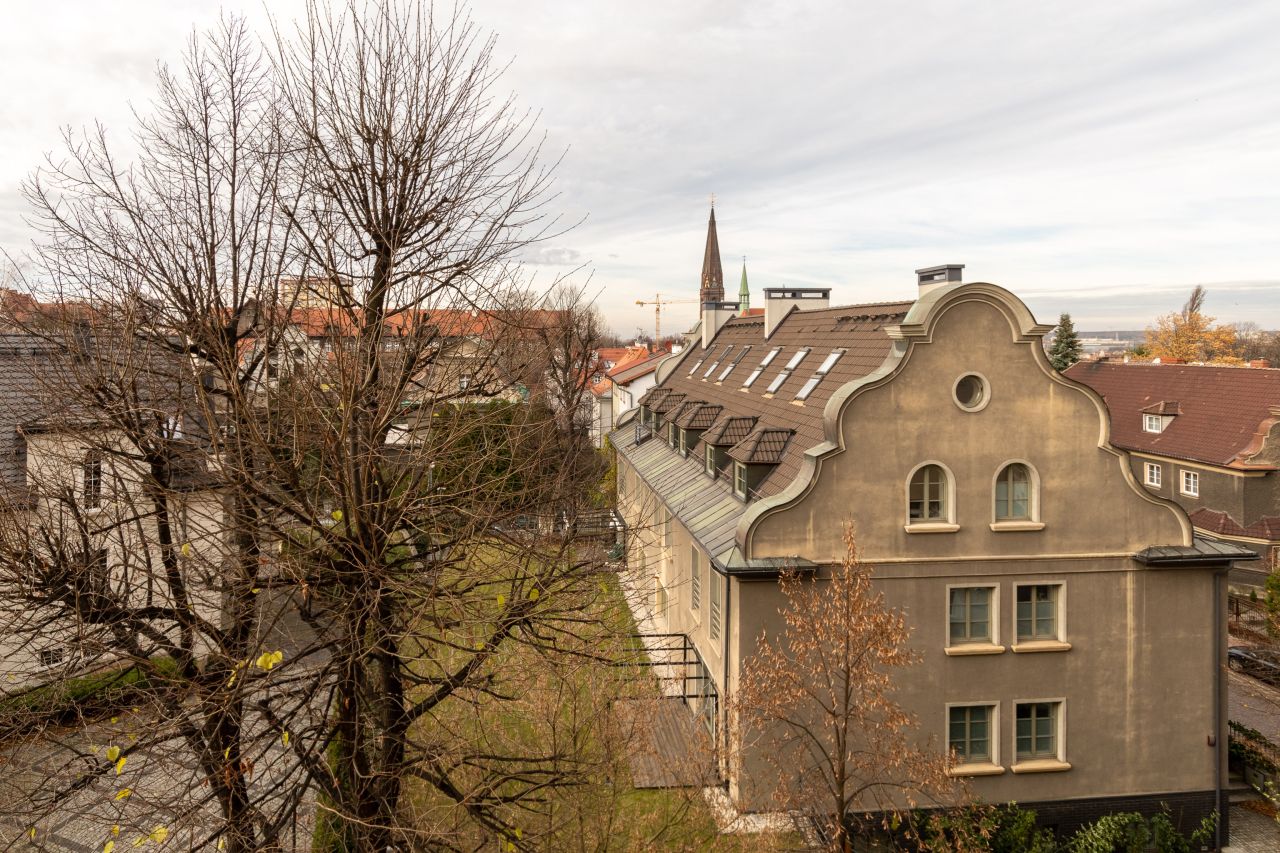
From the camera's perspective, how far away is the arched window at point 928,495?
677 inches

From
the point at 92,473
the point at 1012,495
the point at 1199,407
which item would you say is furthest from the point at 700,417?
the point at 1199,407

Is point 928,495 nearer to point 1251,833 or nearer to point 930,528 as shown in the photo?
point 930,528

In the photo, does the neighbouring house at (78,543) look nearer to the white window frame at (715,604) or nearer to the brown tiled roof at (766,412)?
the brown tiled roof at (766,412)

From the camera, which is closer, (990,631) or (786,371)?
(990,631)

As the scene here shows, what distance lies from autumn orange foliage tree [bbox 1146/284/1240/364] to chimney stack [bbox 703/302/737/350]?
6017 cm

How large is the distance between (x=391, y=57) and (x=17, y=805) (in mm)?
9438

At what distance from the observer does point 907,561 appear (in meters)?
17.0

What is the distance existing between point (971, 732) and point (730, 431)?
357 inches

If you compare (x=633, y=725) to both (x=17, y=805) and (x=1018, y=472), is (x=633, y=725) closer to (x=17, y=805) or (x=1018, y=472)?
(x=17, y=805)

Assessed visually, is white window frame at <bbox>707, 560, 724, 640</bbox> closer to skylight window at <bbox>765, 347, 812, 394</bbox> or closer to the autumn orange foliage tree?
skylight window at <bbox>765, 347, 812, 394</bbox>

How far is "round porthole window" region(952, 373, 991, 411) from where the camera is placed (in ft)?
56.1

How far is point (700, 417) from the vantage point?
26.8m

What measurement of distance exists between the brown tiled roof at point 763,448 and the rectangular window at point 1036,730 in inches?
283

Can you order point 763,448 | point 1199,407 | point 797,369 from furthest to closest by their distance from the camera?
point 1199,407 → point 797,369 → point 763,448
